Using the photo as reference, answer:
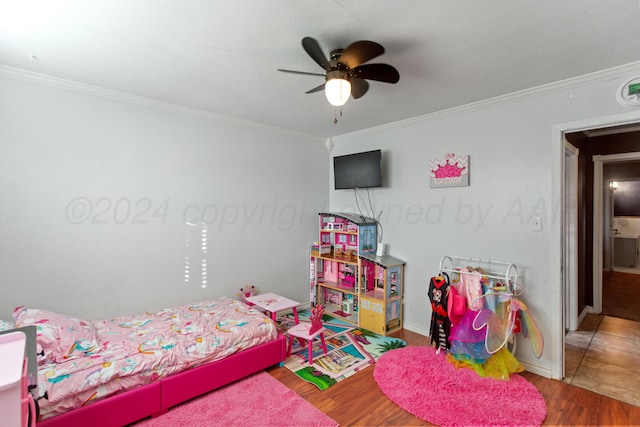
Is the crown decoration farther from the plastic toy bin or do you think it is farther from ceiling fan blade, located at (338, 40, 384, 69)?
the plastic toy bin

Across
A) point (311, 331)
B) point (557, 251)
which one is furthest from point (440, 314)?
point (311, 331)

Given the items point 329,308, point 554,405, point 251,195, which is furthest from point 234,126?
point 554,405

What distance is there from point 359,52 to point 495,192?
2135 millimetres

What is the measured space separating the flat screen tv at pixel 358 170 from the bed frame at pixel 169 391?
2.21 m

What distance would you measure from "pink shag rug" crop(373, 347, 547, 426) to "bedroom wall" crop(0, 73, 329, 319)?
2.07 m

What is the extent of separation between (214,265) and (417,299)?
2485 mm

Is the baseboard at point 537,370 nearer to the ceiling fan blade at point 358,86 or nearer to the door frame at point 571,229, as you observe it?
the door frame at point 571,229

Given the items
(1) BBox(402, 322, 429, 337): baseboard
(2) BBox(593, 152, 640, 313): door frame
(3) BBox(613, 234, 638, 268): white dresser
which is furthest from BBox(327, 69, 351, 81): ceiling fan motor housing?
(3) BBox(613, 234, 638, 268): white dresser

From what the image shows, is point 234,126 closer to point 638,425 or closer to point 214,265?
point 214,265

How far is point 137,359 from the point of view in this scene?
7.34 ft

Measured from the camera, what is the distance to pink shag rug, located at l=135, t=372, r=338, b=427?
2.19 m

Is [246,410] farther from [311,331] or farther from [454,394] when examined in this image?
[454,394]

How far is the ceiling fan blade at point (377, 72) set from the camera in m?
2.03

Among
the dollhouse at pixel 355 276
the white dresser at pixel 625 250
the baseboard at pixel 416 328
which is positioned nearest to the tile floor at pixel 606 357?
the baseboard at pixel 416 328
